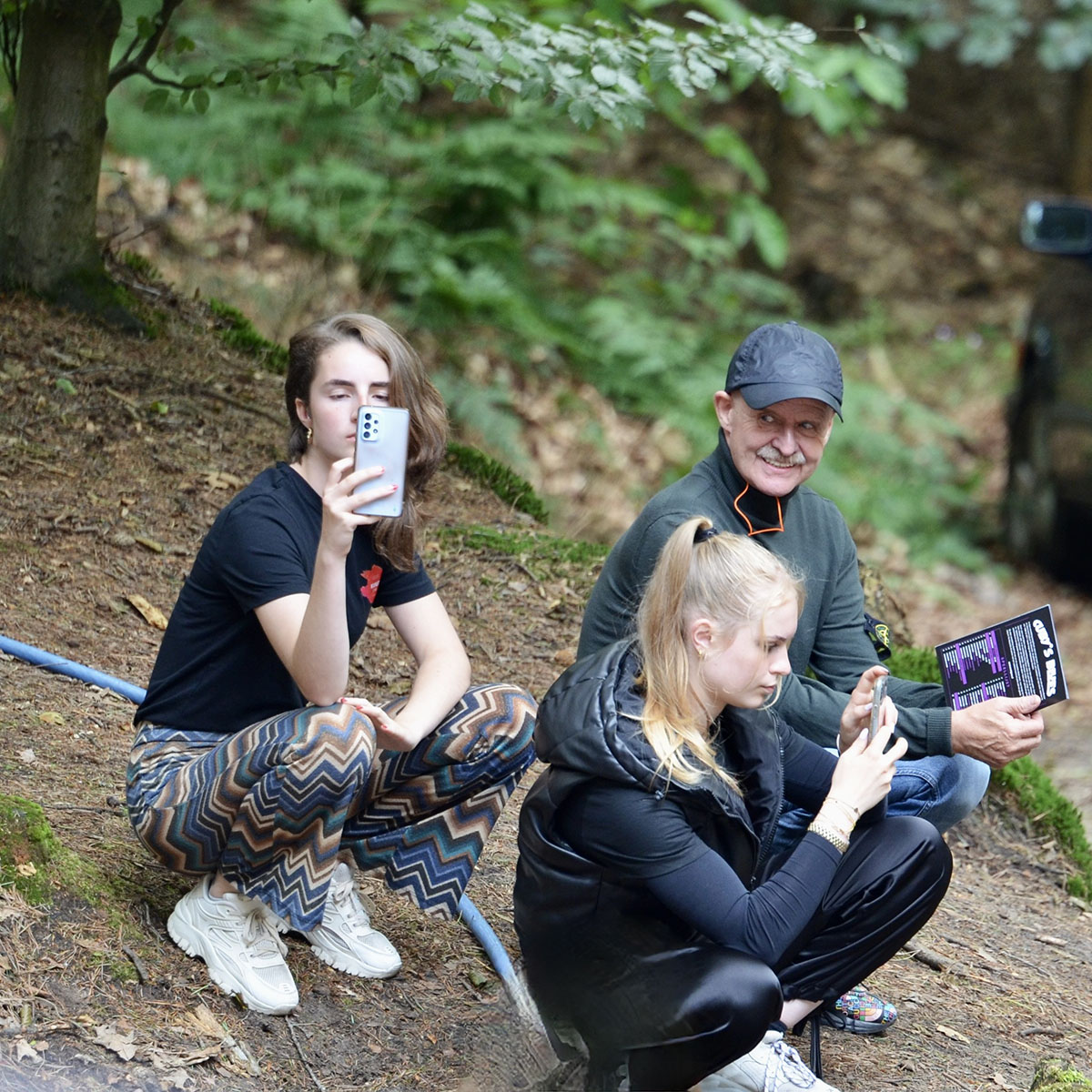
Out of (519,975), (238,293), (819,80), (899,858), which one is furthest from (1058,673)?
(238,293)

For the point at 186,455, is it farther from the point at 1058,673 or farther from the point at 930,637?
the point at 930,637

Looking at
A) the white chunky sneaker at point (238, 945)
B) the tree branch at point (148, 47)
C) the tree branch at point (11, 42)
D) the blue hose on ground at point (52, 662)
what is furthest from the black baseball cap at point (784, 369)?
the tree branch at point (11, 42)

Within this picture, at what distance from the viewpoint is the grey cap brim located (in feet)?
10.7

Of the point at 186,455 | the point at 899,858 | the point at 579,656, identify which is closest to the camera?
the point at 899,858

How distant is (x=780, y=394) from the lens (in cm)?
326

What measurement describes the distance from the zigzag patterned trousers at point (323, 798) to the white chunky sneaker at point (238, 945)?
0.06 metres

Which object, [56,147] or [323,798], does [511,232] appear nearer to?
[56,147]

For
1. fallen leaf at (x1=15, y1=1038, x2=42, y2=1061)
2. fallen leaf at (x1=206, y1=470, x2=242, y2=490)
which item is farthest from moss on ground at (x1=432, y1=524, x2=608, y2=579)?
fallen leaf at (x1=15, y1=1038, x2=42, y2=1061)

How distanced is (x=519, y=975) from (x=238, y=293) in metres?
5.06

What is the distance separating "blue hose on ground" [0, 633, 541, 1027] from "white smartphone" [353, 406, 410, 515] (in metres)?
1.06

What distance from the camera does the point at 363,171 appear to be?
849cm

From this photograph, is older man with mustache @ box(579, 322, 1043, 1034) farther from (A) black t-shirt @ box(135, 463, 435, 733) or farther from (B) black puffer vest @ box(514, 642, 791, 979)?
(A) black t-shirt @ box(135, 463, 435, 733)

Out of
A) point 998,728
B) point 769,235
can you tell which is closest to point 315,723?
point 998,728

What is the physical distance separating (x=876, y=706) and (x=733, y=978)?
2.13ft
